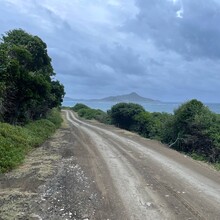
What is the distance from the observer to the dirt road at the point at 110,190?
7.92 metres

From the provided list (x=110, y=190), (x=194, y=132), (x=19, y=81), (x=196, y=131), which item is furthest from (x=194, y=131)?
(x=110, y=190)

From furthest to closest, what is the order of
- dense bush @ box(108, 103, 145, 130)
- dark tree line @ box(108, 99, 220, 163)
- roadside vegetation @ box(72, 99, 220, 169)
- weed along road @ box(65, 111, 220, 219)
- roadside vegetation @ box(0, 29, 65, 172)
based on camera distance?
dense bush @ box(108, 103, 145, 130) → dark tree line @ box(108, 99, 220, 163) → roadside vegetation @ box(72, 99, 220, 169) → roadside vegetation @ box(0, 29, 65, 172) → weed along road @ box(65, 111, 220, 219)

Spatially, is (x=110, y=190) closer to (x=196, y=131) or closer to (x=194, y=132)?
(x=196, y=131)

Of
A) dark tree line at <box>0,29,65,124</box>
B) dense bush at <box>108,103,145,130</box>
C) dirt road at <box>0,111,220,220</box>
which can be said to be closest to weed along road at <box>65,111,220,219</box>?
dirt road at <box>0,111,220,220</box>

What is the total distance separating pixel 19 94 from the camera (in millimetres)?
24500

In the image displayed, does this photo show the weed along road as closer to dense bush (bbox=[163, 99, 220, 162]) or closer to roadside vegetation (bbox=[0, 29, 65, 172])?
roadside vegetation (bbox=[0, 29, 65, 172])

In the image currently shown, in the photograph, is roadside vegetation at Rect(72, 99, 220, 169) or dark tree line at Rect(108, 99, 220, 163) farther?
dark tree line at Rect(108, 99, 220, 163)

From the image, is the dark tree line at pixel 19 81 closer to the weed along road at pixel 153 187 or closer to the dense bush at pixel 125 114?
the weed along road at pixel 153 187

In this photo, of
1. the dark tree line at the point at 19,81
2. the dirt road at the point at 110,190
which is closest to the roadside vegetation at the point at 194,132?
the dirt road at the point at 110,190

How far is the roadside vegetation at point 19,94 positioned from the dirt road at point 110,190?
1.45 meters

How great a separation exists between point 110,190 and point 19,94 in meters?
16.7

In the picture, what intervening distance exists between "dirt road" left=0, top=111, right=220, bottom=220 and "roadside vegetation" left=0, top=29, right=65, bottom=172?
57.2 inches

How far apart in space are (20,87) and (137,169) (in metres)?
13.9

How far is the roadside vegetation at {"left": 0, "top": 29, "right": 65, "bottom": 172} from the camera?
15.7 meters
